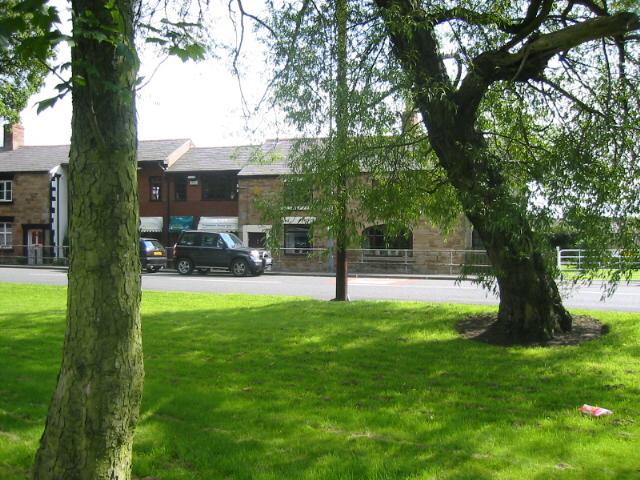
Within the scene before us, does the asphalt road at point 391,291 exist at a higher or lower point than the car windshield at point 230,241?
lower

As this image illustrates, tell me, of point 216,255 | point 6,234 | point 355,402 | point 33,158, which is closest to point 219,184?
point 216,255

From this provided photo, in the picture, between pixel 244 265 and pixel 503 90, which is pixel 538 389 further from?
pixel 244 265

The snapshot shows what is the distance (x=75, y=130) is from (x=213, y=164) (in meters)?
33.3

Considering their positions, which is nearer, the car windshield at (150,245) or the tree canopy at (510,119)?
the tree canopy at (510,119)

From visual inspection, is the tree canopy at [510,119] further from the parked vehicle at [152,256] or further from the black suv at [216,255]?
the parked vehicle at [152,256]

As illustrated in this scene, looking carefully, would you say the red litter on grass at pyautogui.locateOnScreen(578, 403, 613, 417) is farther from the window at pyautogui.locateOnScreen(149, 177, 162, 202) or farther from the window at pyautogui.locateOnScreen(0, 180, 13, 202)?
the window at pyautogui.locateOnScreen(0, 180, 13, 202)

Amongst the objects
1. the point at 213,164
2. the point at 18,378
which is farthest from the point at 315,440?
the point at 213,164

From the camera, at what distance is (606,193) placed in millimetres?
7543

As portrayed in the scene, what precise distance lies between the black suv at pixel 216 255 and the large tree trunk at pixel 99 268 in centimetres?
Result: 2405

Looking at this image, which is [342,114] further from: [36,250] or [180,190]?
[36,250]

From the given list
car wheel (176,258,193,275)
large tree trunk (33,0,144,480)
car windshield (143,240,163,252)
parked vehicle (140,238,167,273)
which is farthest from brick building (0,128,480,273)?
large tree trunk (33,0,144,480)

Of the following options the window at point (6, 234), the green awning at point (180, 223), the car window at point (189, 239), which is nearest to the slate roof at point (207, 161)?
the green awning at point (180, 223)

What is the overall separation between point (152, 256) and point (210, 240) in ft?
11.1

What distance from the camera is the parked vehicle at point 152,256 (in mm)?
29250
